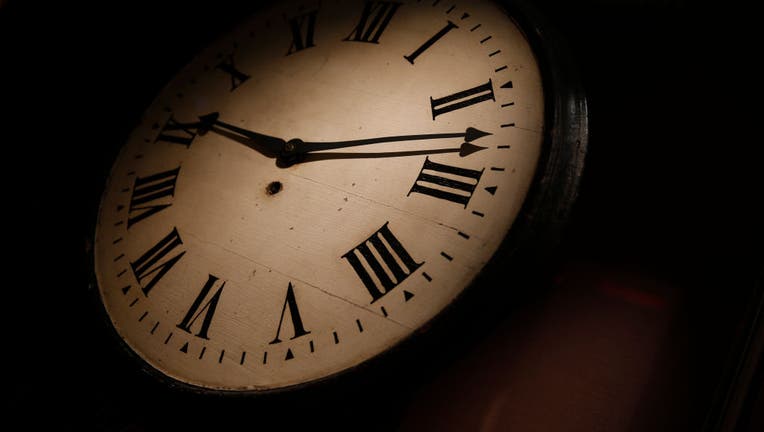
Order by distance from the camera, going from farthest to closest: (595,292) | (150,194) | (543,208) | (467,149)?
1. (150,194)
2. (595,292)
3. (467,149)
4. (543,208)

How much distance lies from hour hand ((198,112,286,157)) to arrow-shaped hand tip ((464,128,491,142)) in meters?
0.33

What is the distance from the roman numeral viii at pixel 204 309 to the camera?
2.30 ft

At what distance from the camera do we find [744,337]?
2.02 ft

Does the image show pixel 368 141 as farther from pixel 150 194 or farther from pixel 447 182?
pixel 150 194

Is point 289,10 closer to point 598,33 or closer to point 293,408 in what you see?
point 598,33

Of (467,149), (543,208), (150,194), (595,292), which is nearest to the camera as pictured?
(543,208)

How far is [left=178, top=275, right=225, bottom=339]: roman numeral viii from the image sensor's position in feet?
2.30

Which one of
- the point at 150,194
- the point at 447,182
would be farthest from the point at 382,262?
the point at 150,194

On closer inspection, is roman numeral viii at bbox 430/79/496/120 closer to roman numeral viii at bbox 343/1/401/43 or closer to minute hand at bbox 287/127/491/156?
minute hand at bbox 287/127/491/156

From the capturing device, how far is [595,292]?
795 millimetres

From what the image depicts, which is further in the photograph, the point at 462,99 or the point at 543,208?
the point at 462,99

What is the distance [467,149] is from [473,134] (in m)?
0.03

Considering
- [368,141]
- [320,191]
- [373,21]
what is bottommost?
[320,191]

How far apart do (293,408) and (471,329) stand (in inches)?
9.6
